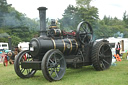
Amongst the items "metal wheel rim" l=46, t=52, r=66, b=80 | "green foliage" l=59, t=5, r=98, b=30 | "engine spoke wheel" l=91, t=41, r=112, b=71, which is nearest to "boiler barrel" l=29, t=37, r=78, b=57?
"metal wheel rim" l=46, t=52, r=66, b=80

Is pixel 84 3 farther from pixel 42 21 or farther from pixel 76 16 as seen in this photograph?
pixel 42 21

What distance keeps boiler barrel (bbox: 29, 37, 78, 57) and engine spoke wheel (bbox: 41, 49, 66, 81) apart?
0.38m

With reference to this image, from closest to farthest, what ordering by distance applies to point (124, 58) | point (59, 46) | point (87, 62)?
point (59, 46)
point (87, 62)
point (124, 58)

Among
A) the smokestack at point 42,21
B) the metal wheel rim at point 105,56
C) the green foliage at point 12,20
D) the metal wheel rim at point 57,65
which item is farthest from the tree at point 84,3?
the metal wheel rim at point 57,65

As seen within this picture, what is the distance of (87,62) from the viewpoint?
272 inches

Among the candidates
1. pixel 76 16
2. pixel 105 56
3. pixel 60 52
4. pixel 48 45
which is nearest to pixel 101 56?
pixel 105 56

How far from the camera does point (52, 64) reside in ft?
17.7

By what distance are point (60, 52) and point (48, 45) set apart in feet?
1.61

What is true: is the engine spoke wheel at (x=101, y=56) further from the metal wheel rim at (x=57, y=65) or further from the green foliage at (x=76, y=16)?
the green foliage at (x=76, y=16)

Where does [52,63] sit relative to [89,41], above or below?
below

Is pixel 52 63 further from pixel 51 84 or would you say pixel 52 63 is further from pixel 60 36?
pixel 60 36

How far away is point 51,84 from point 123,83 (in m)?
1.86

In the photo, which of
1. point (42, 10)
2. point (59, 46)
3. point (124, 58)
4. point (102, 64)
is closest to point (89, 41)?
point (102, 64)

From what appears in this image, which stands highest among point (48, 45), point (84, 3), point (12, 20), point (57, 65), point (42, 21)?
point (84, 3)
